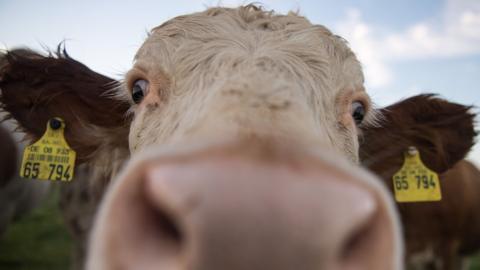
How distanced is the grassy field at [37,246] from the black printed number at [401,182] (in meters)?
5.05

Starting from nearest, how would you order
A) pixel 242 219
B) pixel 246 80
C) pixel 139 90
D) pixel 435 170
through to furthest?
pixel 242 219 → pixel 246 80 → pixel 139 90 → pixel 435 170

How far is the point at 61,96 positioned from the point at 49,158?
504 millimetres

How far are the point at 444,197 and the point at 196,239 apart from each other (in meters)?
6.39

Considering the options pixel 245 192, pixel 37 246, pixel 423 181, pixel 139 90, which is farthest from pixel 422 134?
pixel 37 246

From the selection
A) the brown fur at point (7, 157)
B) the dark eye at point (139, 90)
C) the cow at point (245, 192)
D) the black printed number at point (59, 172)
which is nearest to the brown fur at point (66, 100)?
the black printed number at point (59, 172)

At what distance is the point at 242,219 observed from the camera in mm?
866

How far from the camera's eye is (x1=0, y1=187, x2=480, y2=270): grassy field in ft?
20.9

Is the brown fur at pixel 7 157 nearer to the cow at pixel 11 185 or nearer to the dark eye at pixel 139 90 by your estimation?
the cow at pixel 11 185

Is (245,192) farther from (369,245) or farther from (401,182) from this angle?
(401,182)

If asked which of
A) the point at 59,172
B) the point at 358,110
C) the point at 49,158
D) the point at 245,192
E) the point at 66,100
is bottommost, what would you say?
the point at 59,172

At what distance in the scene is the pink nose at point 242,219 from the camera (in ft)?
2.83

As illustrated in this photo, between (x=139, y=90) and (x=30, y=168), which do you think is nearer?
(x=139, y=90)

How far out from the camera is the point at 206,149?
1.00 meters

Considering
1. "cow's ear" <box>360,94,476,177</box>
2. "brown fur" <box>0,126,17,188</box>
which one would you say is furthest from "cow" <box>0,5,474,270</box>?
"brown fur" <box>0,126,17,188</box>
